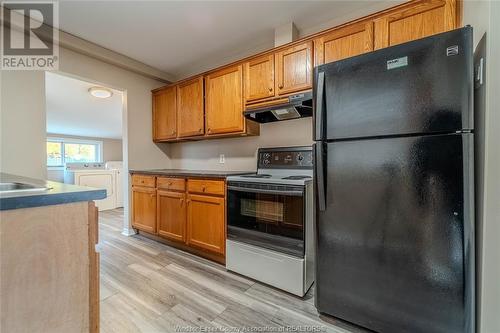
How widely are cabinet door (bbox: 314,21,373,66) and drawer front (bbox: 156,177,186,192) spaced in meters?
1.87

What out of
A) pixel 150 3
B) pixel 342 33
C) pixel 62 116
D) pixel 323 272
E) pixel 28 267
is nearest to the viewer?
pixel 28 267

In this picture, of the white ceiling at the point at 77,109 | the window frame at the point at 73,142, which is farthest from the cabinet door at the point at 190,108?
the window frame at the point at 73,142

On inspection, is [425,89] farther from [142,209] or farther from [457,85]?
[142,209]

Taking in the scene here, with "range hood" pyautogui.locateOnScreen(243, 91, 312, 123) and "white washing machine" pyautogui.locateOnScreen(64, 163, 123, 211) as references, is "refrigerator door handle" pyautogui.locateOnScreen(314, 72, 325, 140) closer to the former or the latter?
"range hood" pyautogui.locateOnScreen(243, 91, 312, 123)

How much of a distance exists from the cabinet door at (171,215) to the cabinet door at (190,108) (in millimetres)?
826

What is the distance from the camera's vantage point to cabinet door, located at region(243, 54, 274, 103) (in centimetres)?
225

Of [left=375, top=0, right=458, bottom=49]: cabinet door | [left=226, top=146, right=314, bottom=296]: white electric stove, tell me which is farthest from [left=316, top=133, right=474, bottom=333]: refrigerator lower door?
[left=375, top=0, right=458, bottom=49]: cabinet door

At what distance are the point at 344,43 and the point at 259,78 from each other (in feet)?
2.73

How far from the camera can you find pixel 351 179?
4.54 feet

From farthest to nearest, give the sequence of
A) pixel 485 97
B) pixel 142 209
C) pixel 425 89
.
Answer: pixel 142 209 → pixel 425 89 → pixel 485 97

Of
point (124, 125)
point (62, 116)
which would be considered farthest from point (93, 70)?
point (62, 116)

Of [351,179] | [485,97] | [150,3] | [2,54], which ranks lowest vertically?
[351,179]

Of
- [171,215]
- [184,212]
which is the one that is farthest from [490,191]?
[171,215]

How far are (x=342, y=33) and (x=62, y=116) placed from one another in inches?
230
